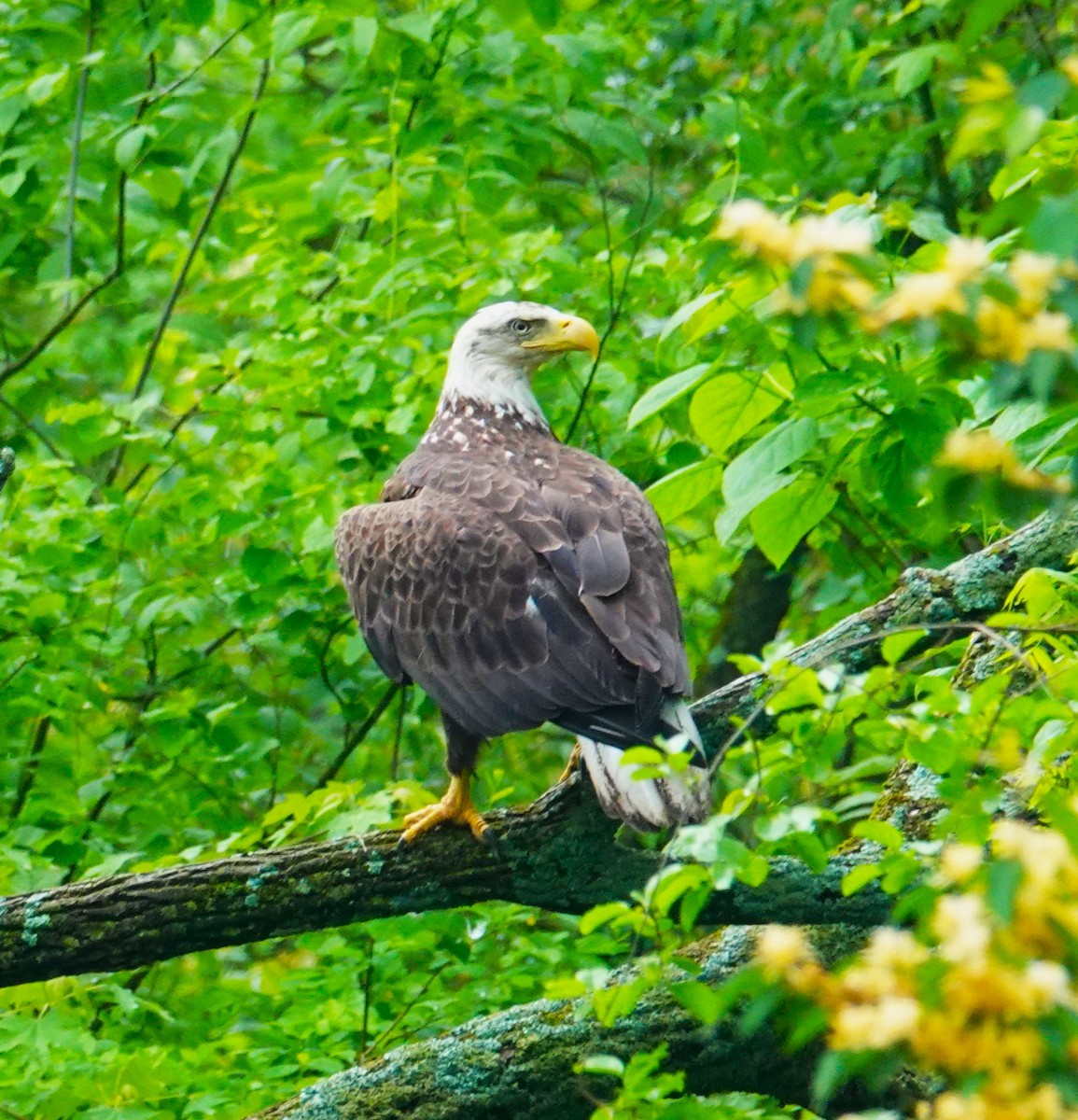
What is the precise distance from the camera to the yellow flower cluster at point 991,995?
140cm

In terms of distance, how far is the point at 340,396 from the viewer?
5.33m

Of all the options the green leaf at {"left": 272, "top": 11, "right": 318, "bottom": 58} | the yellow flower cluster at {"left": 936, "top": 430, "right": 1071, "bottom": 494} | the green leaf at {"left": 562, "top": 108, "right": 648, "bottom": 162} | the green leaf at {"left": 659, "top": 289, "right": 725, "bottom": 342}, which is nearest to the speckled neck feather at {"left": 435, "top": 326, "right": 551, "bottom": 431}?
the green leaf at {"left": 562, "top": 108, "right": 648, "bottom": 162}

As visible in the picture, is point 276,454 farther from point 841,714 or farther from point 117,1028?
point 841,714

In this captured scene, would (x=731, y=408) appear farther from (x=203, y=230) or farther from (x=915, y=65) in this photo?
(x=203, y=230)

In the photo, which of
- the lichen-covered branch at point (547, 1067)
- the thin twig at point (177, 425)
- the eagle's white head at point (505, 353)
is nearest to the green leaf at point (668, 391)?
the lichen-covered branch at point (547, 1067)

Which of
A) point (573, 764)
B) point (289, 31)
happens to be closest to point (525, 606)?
point (573, 764)

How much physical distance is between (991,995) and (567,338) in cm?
402

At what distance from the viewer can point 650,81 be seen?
7488mm

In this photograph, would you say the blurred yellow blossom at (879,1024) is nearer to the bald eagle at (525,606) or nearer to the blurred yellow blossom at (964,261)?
the blurred yellow blossom at (964,261)

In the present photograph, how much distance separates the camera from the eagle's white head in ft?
17.5

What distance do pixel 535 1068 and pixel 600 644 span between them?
1.01 meters

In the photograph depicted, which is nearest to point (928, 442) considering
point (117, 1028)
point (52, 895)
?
point (52, 895)

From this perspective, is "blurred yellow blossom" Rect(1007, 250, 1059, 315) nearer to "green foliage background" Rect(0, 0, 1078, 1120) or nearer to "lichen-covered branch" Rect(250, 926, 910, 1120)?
"green foliage background" Rect(0, 0, 1078, 1120)

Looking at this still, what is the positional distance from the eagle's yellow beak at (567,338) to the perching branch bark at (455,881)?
1.64 meters
